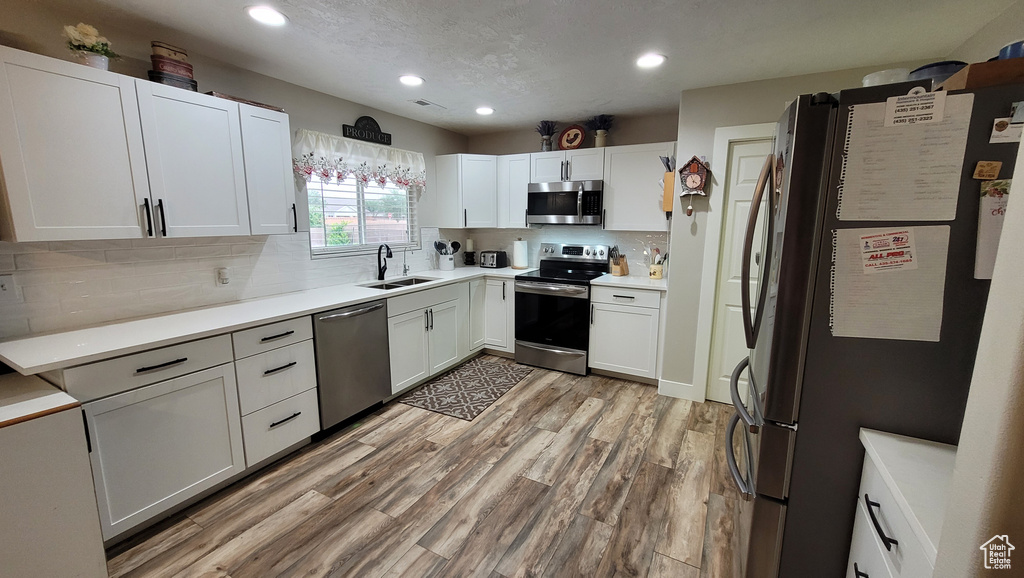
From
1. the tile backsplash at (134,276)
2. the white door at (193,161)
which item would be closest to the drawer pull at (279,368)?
the tile backsplash at (134,276)

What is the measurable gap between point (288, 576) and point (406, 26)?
2.57 m

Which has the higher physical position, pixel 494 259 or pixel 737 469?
pixel 494 259

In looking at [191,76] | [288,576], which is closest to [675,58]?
[191,76]

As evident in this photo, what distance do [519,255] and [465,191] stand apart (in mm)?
919

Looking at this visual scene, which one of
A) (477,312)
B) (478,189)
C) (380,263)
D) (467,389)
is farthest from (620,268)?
(380,263)

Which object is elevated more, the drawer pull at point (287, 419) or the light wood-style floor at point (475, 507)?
the drawer pull at point (287, 419)

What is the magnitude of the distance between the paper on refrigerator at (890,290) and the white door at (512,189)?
3261mm

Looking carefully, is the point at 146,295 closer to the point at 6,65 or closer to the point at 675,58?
the point at 6,65

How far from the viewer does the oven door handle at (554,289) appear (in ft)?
11.7

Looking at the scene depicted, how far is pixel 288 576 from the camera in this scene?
1.59 m

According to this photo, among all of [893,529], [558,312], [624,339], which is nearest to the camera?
[893,529]

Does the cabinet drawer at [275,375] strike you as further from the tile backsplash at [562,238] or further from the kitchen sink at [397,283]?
the tile backsplash at [562,238]

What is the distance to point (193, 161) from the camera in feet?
6.86

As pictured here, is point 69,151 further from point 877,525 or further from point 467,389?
point 877,525
